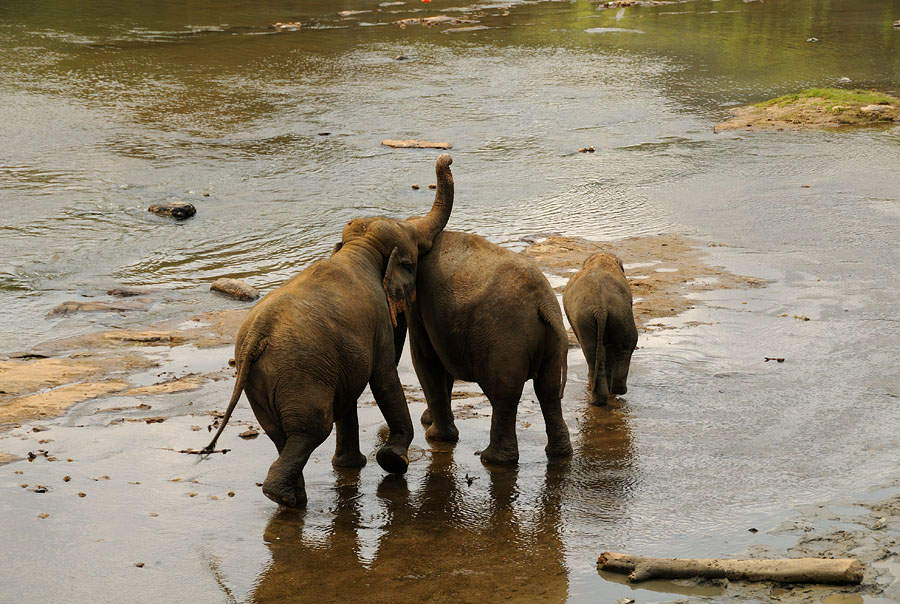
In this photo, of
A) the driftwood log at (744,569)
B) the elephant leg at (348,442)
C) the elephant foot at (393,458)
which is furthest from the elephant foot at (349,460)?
the driftwood log at (744,569)

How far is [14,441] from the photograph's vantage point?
741 cm

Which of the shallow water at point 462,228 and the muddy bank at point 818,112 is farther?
the muddy bank at point 818,112

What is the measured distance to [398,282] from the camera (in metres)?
7.01

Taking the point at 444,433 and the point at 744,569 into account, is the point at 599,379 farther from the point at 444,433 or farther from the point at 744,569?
the point at 744,569

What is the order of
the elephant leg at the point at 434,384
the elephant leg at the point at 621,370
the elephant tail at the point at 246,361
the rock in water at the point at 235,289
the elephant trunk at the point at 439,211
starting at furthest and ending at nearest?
the rock in water at the point at 235,289 < the elephant leg at the point at 621,370 < the elephant leg at the point at 434,384 < the elephant trunk at the point at 439,211 < the elephant tail at the point at 246,361

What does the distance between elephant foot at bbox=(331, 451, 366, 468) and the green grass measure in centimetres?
1828

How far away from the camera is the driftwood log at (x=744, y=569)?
16.9 feet

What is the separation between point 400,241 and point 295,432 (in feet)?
5.39

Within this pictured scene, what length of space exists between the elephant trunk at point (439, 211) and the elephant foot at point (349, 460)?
1517 mm

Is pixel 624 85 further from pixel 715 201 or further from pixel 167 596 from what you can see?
pixel 167 596

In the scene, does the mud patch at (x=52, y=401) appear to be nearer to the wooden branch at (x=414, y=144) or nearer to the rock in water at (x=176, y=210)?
the rock in water at (x=176, y=210)

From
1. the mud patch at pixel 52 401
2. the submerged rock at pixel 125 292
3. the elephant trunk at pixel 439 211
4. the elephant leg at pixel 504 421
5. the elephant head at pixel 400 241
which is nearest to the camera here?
the elephant head at pixel 400 241

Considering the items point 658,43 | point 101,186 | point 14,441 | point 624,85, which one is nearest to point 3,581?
point 14,441

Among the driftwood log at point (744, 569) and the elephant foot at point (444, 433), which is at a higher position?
the driftwood log at point (744, 569)
